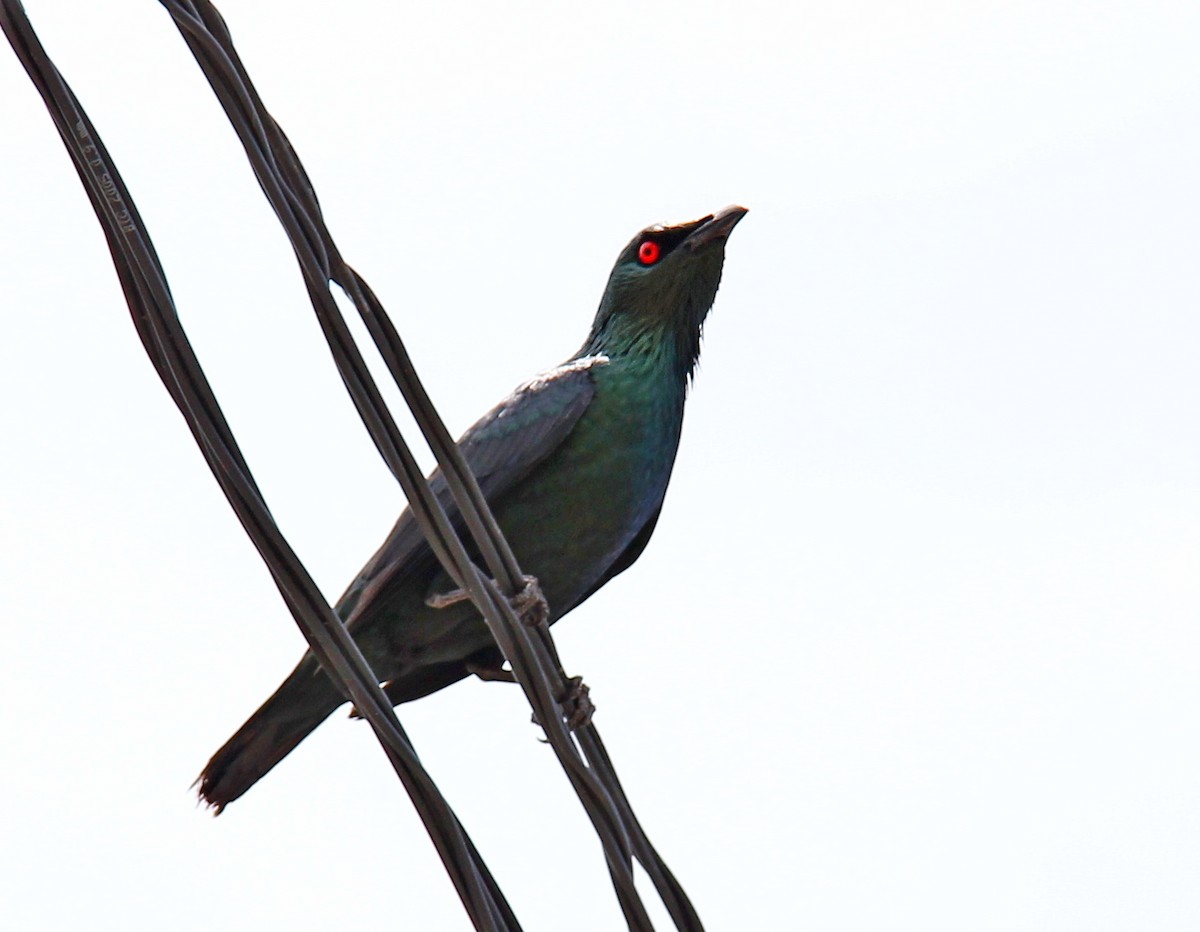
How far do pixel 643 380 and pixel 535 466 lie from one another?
0.59m

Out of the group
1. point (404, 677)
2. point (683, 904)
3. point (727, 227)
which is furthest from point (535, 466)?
point (683, 904)

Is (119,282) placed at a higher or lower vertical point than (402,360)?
higher

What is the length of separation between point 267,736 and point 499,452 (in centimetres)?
121

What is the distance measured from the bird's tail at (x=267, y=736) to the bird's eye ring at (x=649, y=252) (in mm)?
2039

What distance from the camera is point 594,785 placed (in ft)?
9.87

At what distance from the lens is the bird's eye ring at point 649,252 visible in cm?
620

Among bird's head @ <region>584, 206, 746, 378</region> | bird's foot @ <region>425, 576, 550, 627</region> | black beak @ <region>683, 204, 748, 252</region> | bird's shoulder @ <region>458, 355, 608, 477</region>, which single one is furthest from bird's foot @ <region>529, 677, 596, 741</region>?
black beak @ <region>683, 204, 748, 252</region>

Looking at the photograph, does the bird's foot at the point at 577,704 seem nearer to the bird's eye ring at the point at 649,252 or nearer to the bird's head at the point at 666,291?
the bird's head at the point at 666,291

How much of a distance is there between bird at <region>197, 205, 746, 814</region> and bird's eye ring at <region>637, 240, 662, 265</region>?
542 millimetres

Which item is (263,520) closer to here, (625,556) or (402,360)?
(402,360)

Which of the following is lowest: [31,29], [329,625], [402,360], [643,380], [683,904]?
[683,904]

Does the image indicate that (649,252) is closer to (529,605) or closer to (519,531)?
(519,531)

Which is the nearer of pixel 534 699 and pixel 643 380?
pixel 534 699

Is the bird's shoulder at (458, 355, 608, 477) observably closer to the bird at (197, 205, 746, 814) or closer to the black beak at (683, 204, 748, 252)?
the bird at (197, 205, 746, 814)
